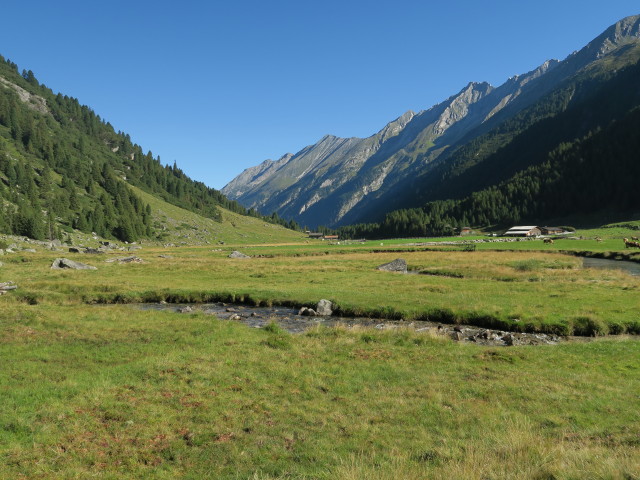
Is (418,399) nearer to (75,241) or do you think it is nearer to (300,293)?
(300,293)

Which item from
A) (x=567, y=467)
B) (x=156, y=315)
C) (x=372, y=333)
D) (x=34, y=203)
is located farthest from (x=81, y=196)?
(x=567, y=467)

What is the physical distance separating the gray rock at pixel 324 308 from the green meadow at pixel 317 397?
16.3ft

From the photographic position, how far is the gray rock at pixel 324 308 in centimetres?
3059

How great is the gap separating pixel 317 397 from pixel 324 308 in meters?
17.2

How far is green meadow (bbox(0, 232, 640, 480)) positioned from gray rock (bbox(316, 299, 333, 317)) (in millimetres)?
4979

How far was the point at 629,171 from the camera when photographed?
16762 cm

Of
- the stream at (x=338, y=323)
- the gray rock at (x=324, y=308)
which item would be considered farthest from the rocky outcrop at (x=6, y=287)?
the gray rock at (x=324, y=308)

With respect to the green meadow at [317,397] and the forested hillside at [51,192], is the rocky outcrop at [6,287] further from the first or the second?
the forested hillside at [51,192]

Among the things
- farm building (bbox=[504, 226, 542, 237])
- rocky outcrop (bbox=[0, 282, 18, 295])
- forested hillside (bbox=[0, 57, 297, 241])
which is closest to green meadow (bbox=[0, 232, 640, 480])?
rocky outcrop (bbox=[0, 282, 18, 295])

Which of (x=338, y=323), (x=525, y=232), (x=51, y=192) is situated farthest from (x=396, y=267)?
(x=51, y=192)

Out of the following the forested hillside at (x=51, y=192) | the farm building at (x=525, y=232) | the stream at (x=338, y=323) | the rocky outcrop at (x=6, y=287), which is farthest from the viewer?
the farm building at (x=525, y=232)

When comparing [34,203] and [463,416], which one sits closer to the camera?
[463,416]

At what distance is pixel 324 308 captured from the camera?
30891 mm

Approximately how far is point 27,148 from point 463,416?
224 meters
